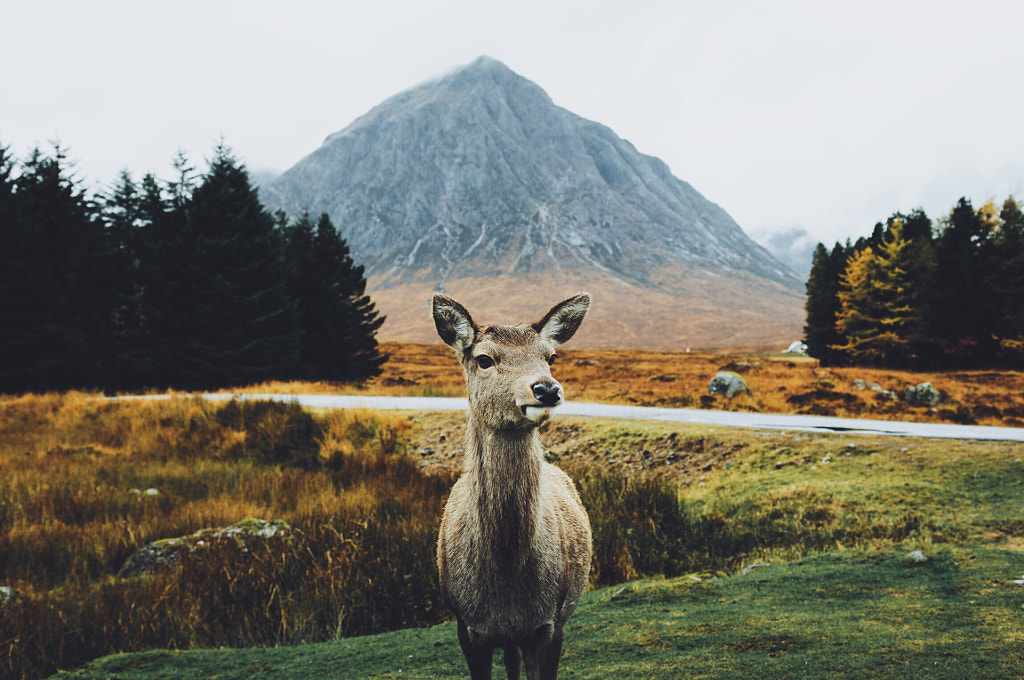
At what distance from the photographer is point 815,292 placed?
2244 inches

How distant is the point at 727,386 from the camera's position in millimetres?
23438

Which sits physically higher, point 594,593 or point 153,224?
point 153,224

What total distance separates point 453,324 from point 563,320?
1.90 feet

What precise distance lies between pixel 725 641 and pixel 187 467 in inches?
502

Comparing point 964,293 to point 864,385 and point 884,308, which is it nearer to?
point 884,308

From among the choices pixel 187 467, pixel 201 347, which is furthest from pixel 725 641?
pixel 201 347

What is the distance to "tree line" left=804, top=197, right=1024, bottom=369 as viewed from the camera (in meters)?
40.3

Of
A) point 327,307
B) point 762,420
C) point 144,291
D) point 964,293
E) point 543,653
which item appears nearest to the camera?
point 543,653

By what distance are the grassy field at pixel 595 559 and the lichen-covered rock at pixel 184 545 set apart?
23cm

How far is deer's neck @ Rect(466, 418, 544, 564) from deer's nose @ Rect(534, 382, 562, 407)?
1.62ft

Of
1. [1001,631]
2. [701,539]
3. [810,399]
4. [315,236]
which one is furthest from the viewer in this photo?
[315,236]

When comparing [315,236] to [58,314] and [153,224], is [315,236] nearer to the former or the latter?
[153,224]

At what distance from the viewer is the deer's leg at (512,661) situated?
2.97 meters

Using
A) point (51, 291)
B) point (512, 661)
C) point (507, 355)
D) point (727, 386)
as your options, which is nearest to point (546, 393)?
point (507, 355)
